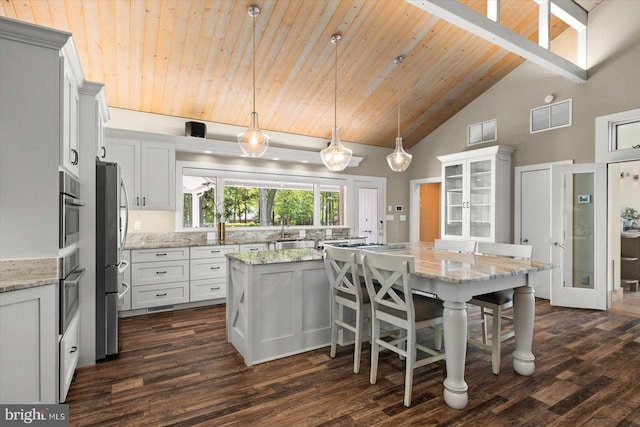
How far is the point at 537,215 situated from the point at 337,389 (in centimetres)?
440

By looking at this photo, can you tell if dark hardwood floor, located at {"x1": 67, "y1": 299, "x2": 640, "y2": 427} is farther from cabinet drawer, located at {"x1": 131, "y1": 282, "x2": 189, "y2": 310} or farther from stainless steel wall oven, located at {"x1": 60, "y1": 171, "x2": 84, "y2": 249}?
stainless steel wall oven, located at {"x1": 60, "y1": 171, "x2": 84, "y2": 249}

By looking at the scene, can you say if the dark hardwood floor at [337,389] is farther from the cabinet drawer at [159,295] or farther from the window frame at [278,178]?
the window frame at [278,178]

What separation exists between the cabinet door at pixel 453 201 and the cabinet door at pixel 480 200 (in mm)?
155

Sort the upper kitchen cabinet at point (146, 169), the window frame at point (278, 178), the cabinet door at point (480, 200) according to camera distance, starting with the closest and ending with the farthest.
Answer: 1. the upper kitchen cabinet at point (146, 169)
2. the window frame at point (278, 178)
3. the cabinet door at point (480, 200)

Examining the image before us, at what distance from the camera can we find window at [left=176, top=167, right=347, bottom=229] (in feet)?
16.9

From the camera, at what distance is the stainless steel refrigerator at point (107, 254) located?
2.86 m

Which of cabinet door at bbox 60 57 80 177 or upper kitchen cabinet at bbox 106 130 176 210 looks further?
upper kitchen cabinet at bbox 106 130 176 210

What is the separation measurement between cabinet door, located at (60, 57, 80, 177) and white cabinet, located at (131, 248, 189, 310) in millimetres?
1765

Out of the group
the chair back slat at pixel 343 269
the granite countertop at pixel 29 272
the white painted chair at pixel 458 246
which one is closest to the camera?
the granite countertop at pixel 29 272

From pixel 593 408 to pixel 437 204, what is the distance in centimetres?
595

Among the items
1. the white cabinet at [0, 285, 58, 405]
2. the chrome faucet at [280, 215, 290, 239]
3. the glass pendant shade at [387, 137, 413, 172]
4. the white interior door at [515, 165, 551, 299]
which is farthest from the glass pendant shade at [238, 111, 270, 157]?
Answer: the white interior door at [515, 165, 551, 299]

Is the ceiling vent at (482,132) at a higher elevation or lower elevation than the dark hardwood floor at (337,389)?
higher

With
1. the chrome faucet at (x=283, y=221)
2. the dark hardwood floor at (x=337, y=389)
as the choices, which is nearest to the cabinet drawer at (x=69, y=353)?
the dark hardwood floor at (x=337, y=389)

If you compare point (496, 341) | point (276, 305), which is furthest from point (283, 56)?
point (496, 341)
